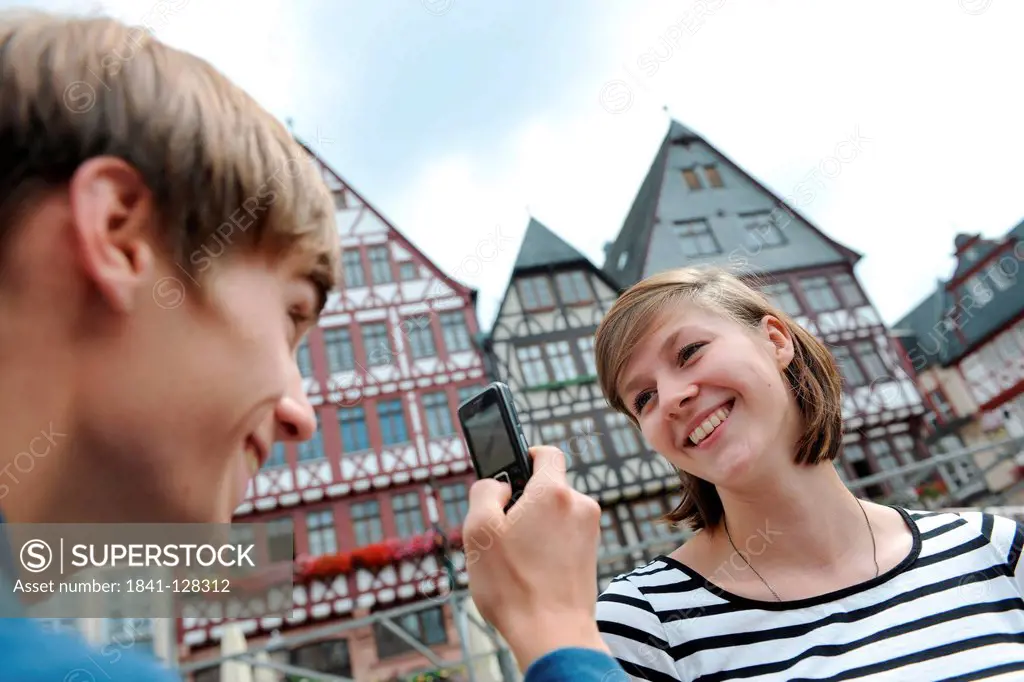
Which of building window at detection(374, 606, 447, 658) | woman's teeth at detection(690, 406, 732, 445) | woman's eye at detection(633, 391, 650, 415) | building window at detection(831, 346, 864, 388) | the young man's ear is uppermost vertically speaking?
building window at detection(831, 346, 864, 388)

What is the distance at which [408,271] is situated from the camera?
59.0 feet

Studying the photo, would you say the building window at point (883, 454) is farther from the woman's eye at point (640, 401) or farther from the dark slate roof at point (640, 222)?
the woman's eye at point (640, 401)

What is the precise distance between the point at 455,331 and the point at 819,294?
11178 mm

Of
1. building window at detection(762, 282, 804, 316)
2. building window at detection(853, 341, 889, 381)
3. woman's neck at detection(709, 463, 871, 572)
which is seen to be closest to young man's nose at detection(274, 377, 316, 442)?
woman's neck at detection(709, 463, 871, 572)

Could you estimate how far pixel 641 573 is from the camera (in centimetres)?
173

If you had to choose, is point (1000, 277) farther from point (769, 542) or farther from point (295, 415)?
point (295, 415)

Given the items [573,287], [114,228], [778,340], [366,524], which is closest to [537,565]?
[114,228]

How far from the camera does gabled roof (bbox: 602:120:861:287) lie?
19062mm

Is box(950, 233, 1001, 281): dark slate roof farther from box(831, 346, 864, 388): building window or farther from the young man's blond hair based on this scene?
the young man's blond hair

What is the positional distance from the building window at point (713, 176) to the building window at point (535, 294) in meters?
6.88

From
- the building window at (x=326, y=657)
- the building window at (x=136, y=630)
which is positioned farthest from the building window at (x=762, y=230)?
the building window at (x=136, y=630)

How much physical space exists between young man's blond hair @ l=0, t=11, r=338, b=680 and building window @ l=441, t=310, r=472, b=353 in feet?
54.4

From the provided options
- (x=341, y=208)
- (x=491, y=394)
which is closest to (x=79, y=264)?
(x=491, y=394)

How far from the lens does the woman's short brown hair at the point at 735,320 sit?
182cm
